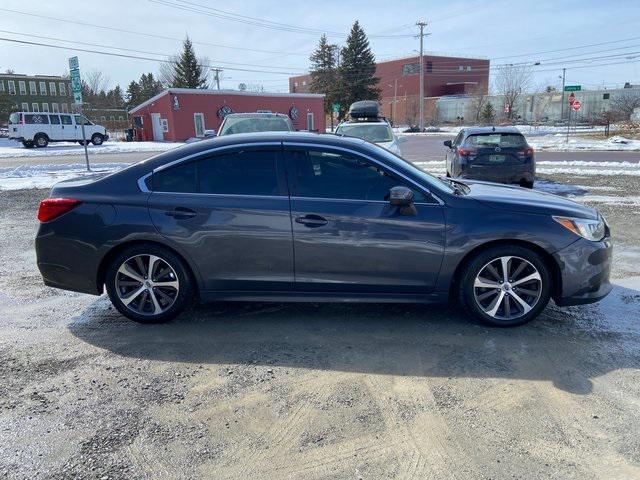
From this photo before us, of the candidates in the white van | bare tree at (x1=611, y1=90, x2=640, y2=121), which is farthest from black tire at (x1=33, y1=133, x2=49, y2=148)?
bare tree at (x1=611, y1=90, x2=640, y2=121)

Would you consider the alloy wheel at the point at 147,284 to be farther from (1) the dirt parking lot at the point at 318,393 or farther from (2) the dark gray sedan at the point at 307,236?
(1) the dirt parking lot at the point at 318,393

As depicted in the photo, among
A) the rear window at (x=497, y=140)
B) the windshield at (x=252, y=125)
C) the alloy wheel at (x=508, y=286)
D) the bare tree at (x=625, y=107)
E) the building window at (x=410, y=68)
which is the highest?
the building window at (x=410, y=68)

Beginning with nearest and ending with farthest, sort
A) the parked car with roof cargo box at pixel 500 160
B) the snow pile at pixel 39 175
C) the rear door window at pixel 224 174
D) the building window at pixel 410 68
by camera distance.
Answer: the rear door window at pixel 224 174 < the parked car with roof cargo box at pixel 500 160 < the snow pile at pixel 39 175 < the building window at pixel 410 68

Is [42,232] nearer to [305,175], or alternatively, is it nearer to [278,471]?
[305,175]

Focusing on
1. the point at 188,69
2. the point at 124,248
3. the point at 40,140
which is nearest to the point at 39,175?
the point at 124,248

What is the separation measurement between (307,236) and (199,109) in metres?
38.2

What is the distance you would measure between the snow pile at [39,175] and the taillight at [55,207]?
8843 mm

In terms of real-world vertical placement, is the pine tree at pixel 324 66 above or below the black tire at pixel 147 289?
above

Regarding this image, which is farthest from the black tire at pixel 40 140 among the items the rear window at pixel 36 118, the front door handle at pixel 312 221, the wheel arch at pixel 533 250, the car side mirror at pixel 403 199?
the wheel arch at pixel 533 250

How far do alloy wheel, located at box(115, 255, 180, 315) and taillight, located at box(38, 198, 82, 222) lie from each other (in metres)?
0.68

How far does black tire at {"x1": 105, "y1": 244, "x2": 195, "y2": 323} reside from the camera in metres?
4.18

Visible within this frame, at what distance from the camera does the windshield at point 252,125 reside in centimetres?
1084

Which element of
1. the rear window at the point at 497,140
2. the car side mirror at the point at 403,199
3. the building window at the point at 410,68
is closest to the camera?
the car side mirror at the point at 403,199

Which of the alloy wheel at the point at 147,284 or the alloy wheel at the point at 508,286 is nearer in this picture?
the alloy wheel at the point at 508,286
